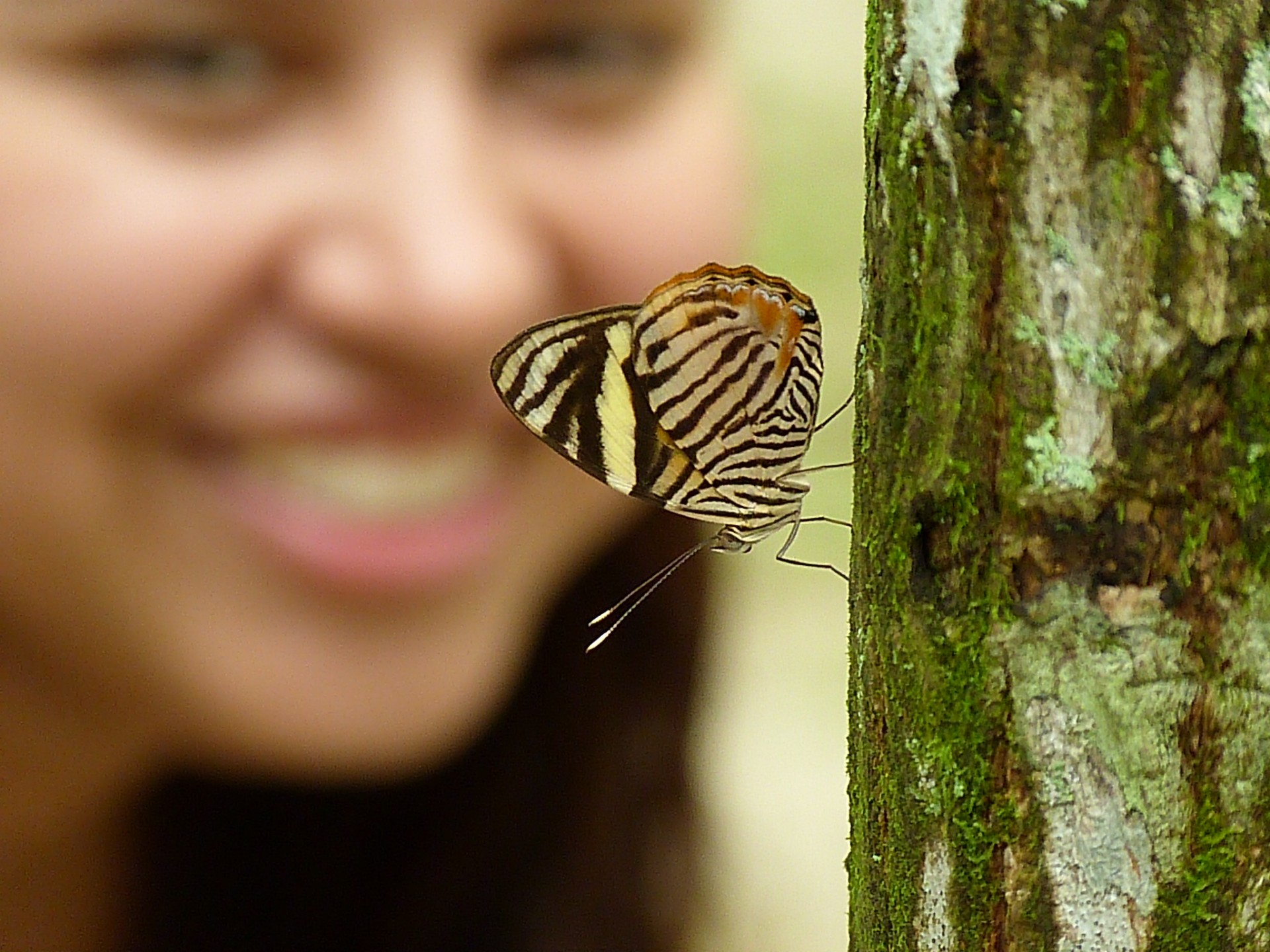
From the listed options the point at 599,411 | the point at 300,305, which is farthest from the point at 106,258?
the point at 599,411

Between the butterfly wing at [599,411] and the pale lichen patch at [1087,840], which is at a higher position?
the butterfly wing at [599,411]

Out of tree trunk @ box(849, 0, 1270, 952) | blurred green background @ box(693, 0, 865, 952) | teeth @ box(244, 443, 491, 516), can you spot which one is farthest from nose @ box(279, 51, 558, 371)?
blurred green background @ box(693, 0, 865, 952)

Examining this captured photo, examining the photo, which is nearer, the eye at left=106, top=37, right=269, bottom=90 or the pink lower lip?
the eye at left=106, top=37, right=269, bottom=90

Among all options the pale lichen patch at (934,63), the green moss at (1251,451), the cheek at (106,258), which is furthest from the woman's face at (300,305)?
the green moss at (1251,451)

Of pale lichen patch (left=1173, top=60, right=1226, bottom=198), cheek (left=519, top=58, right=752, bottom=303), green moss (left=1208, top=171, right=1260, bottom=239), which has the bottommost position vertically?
green moss (left=1208, top=171, right=1260, bottom=239)

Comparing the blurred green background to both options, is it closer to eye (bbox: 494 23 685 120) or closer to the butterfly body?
eye (bbox: 494 23 685 120)

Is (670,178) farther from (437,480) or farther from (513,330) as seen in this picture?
(437,480)

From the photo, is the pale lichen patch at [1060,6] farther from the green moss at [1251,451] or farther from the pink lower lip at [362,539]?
the pink lower lip at [362,539]
